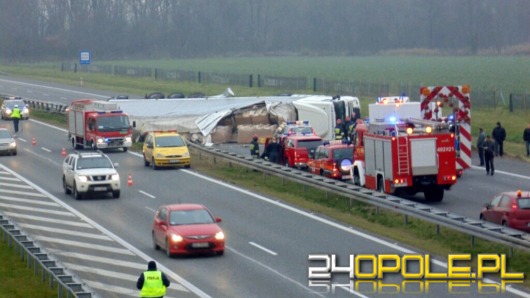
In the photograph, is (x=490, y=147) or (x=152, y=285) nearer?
(x=152, y=285)

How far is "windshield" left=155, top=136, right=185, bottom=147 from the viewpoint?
46.8 m

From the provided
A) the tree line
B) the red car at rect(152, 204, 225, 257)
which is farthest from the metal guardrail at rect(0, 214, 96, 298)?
the tree line

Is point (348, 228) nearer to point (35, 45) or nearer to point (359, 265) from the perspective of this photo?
point (359, 265)

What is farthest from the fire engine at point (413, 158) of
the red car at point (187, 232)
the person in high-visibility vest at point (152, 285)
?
the person in high-visibility vest at point (152, 285)

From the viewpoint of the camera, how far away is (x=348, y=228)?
101ft

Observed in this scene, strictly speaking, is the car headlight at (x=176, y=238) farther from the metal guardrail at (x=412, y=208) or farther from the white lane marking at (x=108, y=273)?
the metal guardrail at (x=412, y=208)

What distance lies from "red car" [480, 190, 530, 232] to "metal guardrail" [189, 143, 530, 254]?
1021 mm

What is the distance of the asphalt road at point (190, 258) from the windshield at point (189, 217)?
3.08 ft

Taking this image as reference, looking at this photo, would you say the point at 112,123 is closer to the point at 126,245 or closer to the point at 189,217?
the point at 126,245

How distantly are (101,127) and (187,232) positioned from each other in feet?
93.4

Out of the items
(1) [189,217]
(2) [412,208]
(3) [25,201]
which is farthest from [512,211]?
(3) [25,201]

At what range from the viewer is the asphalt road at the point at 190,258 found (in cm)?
2355

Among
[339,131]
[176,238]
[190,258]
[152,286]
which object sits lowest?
[190,258]

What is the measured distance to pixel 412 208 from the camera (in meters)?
29.8
